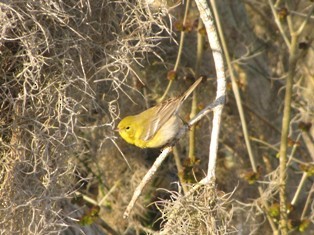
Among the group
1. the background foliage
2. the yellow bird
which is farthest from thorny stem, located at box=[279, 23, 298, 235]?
the yellow bird

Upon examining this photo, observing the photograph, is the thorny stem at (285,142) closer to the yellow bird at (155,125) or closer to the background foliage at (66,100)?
the background foliage at (66,100)

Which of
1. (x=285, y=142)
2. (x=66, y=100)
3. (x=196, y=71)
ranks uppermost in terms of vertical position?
(x=66, y=100)

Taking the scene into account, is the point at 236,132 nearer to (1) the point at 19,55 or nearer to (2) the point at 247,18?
(2) the point at 247,18

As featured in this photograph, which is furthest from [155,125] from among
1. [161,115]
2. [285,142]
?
[285,142]

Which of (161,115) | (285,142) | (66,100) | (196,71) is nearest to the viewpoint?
(66,100)

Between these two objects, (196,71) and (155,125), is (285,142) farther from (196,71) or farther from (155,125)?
(155,125)

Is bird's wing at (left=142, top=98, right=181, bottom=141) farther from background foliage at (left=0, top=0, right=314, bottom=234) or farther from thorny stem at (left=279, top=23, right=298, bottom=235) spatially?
thorny stem at (left=279, top=23, right=298, bottom=235)

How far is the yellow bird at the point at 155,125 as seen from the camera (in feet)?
12.5

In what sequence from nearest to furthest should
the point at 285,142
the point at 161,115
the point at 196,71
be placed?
the point at 161,115 < the point at 285,142 < the point at 196,71

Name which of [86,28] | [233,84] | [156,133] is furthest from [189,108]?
[86,28]

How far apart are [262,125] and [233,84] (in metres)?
0.47

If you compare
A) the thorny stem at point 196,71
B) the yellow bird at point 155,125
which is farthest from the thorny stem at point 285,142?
the yellow bird at point 155,125

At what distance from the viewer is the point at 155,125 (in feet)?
12.8

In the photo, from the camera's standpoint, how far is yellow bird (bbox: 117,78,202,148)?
3818 millimetres
